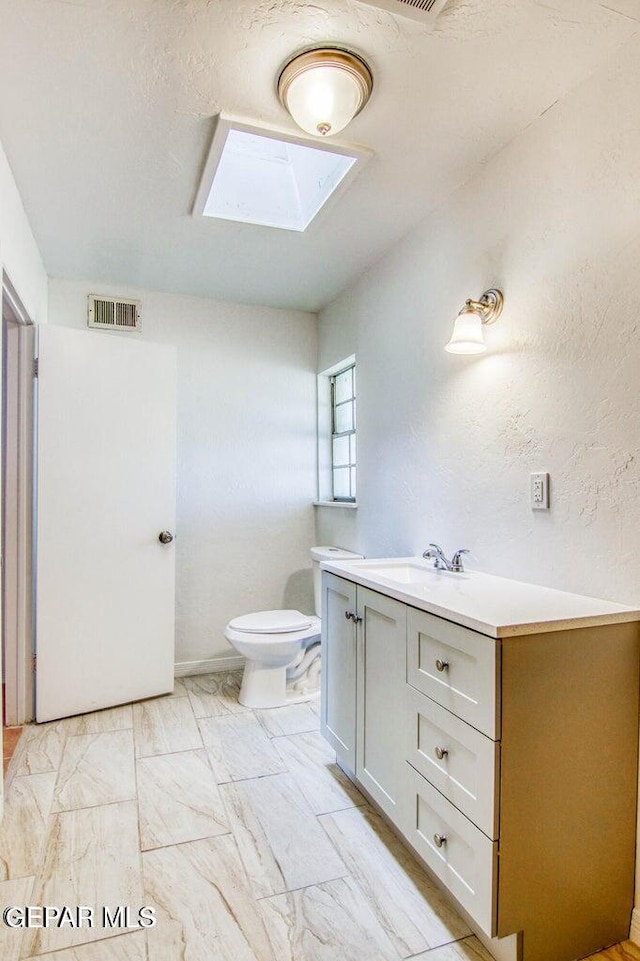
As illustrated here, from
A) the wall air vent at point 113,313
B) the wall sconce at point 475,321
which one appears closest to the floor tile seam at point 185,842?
the wall sconce at point 475,321

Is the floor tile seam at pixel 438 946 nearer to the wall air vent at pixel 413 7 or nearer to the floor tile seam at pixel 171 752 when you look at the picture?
the floor tile seam at pixel 171 752

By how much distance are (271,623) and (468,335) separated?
179 cm

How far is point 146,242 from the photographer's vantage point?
2.57 meters

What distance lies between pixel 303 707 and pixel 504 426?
1784 mm

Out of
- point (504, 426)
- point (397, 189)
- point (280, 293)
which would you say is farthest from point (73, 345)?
point (504, 426)

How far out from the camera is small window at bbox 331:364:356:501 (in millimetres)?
3344

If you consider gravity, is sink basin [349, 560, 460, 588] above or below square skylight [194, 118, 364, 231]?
below

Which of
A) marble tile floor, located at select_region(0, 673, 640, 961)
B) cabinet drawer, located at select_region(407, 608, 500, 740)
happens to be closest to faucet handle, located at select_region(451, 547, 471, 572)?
cabinet drawer, located at select_region(407, 608, 500, 740)

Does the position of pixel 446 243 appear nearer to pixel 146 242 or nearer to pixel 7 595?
pixel 146 242

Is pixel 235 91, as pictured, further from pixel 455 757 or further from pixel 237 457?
pixel 237 457

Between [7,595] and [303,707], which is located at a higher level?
[7,595]

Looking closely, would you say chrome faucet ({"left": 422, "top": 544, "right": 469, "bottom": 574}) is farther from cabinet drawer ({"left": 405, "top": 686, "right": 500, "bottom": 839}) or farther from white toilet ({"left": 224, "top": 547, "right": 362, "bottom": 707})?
white toilet ({"left": 224, "top": 547, "right": 362, "bottom": 707})

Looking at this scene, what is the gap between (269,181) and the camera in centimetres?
227
